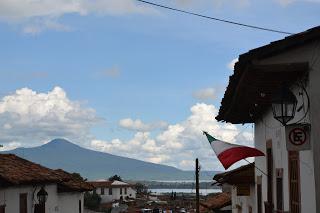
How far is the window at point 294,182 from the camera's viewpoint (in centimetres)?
890

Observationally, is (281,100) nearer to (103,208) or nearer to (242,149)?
(242,149)

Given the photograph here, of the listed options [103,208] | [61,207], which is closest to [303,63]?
[61,207]

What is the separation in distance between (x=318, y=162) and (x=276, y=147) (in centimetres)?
304

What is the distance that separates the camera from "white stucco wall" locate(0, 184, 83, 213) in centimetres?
2169

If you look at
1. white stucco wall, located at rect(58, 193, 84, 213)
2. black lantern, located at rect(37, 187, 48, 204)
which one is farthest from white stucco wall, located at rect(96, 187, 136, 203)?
black lantern, located at rect(37, 187, 48, 204)

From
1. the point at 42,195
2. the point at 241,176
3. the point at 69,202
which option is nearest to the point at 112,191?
the point at 69,202

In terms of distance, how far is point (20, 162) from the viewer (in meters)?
26.4

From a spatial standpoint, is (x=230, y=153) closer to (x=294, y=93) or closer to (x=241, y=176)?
(x=294, y=93)

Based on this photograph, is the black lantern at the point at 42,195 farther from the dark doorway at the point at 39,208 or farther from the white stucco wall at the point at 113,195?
the white stucco wall at the point at 113,195

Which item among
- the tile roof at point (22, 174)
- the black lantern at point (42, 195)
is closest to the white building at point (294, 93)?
the tile roof at point (22, 174)

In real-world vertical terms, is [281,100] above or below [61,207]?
above

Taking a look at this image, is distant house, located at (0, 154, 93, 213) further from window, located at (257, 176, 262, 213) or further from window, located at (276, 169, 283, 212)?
window, located at (276, 169, 283, 212)

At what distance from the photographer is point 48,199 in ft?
87.0

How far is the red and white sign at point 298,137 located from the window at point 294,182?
1033 millimetres
